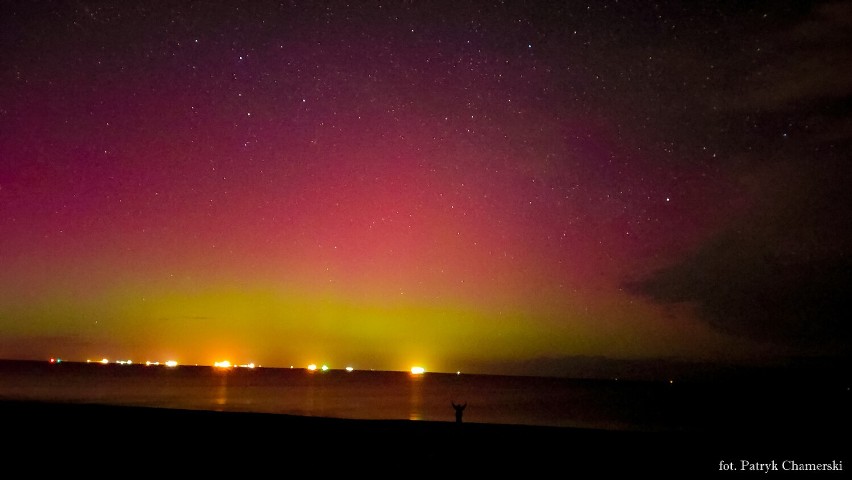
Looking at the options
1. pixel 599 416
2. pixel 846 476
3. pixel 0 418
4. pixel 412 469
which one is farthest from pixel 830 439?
pixel 599 416

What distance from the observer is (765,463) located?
48.5ft

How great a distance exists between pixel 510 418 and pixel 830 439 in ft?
94.4

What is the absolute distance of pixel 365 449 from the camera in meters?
14.7

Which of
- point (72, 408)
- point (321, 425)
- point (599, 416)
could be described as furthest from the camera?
point (599, 416)

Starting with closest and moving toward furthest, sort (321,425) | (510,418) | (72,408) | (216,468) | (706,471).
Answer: (216,468) → (706,471) → (321,425) → (72,408) → (510,418)

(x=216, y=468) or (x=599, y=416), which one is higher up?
(x=216, y=468)

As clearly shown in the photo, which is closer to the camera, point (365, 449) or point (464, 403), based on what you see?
point (365, 449)

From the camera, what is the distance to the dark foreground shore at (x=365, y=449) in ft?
41.4

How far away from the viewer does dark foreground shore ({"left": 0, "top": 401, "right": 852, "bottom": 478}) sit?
41.4 feet

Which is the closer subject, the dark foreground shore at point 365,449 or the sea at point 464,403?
the dark foreground shore at point 365,449

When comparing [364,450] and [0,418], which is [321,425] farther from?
[0,418]

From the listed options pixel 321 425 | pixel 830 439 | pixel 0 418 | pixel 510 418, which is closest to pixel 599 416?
pixel 510 418

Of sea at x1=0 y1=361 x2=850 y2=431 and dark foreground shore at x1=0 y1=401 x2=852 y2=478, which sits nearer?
dark foreground shore at x1=0 y1=401 x2=852 y2=478

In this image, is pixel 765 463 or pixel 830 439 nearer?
pixel 765 463
